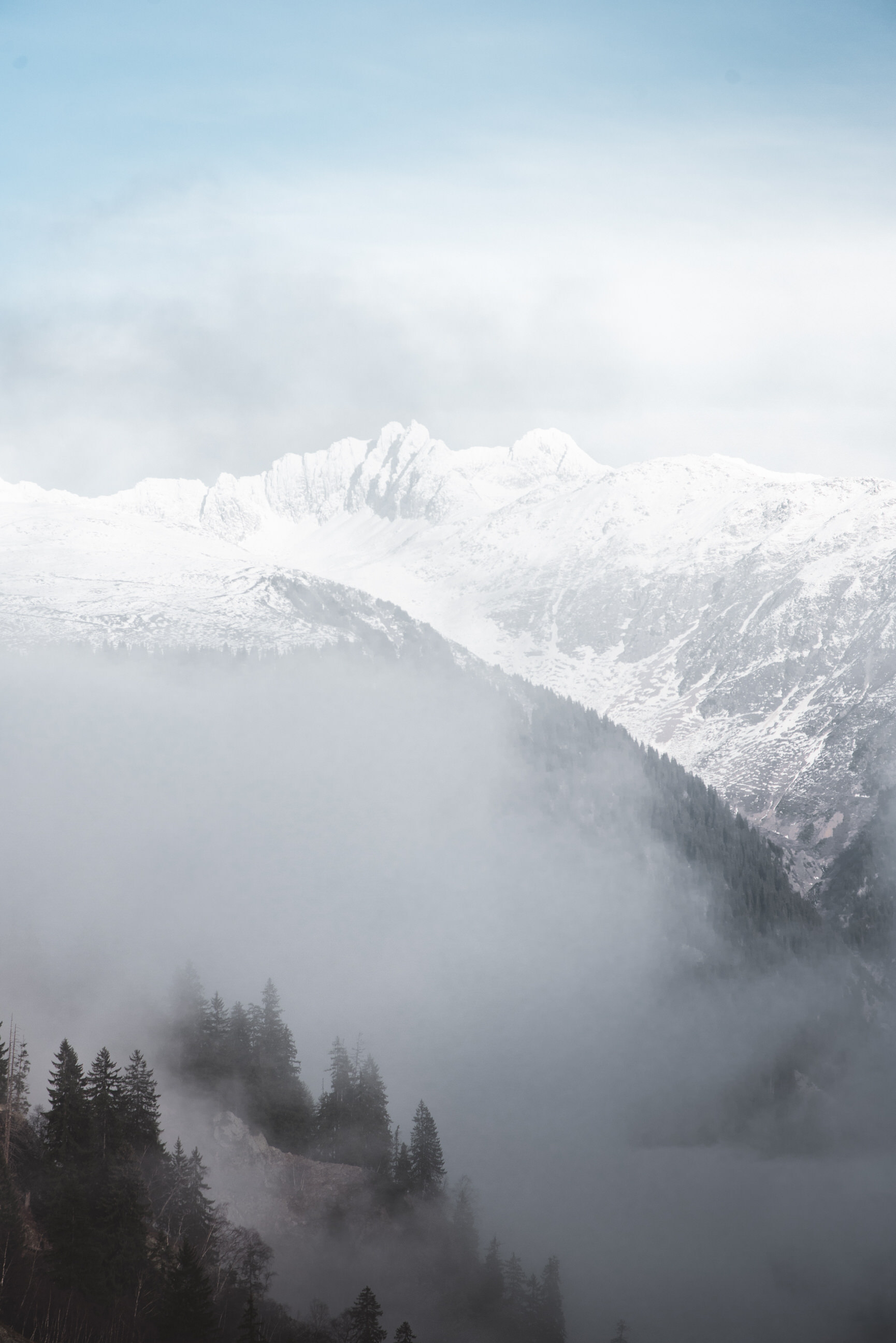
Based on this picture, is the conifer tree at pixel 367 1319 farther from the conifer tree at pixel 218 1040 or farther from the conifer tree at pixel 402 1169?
the conifer tree at pixel 218 1040

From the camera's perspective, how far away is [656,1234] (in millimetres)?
195125

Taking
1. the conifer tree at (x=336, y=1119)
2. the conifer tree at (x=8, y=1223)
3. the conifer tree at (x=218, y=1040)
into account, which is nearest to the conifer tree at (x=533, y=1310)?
the conifer tree at (x=336, y=1119)

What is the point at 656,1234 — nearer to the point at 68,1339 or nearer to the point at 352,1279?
the point at 352,1279

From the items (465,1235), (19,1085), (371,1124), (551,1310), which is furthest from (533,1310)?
(19,1085)

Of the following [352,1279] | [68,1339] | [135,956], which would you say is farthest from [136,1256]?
[135,956]

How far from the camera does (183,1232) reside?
282 feet

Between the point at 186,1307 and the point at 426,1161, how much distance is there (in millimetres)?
58577

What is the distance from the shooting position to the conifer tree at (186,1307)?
70125 millimetres

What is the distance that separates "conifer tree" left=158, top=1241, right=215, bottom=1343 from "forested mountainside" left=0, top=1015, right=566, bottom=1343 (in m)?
0.09

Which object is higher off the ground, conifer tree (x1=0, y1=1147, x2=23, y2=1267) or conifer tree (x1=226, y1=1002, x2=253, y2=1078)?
conifer tree (x1=226, y1=1002, x2=253, y2=1078)

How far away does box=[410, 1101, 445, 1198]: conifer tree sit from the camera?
12306 centimetres

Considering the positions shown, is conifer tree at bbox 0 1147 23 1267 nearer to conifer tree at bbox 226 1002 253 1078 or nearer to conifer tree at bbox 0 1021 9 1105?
conifer tree at bbox 0 1021 9 1105

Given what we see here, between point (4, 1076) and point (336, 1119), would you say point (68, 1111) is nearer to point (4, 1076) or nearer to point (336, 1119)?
point (4, 1076)

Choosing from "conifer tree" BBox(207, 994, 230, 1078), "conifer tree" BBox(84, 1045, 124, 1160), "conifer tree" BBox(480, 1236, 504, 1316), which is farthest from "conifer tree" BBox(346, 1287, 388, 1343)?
"conifer tree" BBox(207, 994, 230, 1078)
